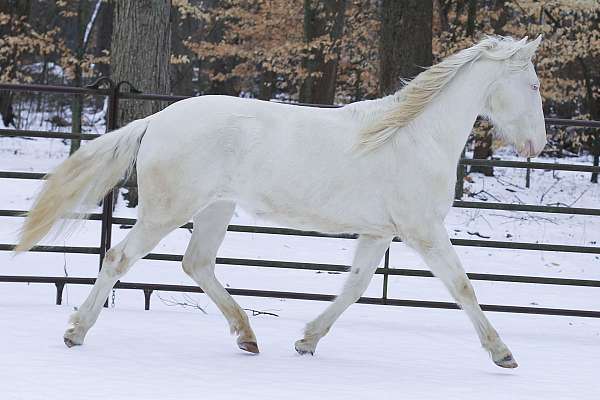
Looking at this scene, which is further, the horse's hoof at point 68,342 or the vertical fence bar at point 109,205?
the vertical fence bar at point 109,205

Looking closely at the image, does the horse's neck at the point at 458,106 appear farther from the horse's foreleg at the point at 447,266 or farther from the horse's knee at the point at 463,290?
the horse's knee at the point at 463,290

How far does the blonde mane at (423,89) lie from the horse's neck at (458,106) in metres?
0.04

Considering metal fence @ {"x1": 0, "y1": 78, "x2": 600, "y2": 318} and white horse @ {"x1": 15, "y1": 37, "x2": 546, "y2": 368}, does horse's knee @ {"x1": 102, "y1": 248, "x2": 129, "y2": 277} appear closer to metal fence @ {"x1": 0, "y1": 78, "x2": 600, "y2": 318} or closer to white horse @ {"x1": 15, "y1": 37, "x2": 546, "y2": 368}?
white horse @ {"x1": 15, "y1": 37, "x2": 546, "y2": 368}

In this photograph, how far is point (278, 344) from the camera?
543cm

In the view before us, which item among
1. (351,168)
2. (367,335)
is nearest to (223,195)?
(351,168)

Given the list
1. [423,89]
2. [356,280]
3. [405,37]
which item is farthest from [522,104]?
[405,37]

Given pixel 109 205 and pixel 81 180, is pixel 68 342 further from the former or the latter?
pixel 109 205

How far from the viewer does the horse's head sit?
17.1ft

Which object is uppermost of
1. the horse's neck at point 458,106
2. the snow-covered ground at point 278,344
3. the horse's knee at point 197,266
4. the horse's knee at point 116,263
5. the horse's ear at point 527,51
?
the horse's ear at point 527,51

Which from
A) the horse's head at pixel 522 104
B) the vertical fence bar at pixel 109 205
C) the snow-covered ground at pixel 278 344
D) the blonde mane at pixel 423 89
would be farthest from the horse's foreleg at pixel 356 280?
the vertical fence bar at pixel 109 205

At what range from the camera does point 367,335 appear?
5984mm

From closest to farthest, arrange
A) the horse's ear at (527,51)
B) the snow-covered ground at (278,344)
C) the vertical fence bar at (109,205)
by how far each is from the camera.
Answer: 1. the snow-covered ground at (278,344)
2. the horse's ear at (527,51)
3. the vertical fence bar at (109,205)

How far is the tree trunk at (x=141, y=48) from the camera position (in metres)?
9.25

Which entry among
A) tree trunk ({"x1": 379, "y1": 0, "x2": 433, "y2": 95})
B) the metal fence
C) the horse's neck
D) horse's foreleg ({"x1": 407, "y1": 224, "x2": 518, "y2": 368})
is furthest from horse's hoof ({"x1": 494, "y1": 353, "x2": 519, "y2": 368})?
tree trunk ({"x1": 379, "y1": 0, "x2": 433, "y2": 95})
